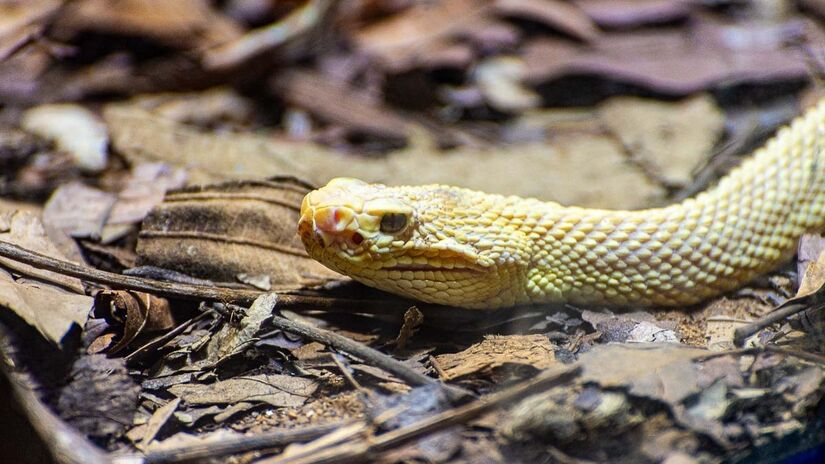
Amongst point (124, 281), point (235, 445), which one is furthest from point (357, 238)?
point (235, 445)

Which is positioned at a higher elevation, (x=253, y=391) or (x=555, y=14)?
(x=555, y=14)

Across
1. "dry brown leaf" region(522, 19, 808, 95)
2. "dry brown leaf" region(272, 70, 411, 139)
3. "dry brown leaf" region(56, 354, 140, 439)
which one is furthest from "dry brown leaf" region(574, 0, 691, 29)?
"dry brown leaf" region(56, 354, 140, 439)

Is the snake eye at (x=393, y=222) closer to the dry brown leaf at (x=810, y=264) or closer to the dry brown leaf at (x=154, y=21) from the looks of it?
the dry brown leaf at (x=810, y=264)

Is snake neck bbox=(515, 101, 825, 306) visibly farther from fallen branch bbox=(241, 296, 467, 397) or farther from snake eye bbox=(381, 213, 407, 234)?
fallen branch bbox=(241, 296, 467, 397)

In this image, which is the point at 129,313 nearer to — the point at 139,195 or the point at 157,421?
the point at 157,421

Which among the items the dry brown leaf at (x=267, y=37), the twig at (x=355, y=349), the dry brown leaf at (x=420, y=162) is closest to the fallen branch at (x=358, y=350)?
the twig at (x=355, y=349)

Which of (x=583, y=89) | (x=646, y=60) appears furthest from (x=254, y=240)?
(x=646, y=60)

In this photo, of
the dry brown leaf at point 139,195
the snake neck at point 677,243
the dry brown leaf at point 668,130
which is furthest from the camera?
the dry brown leaf at point 668,130
